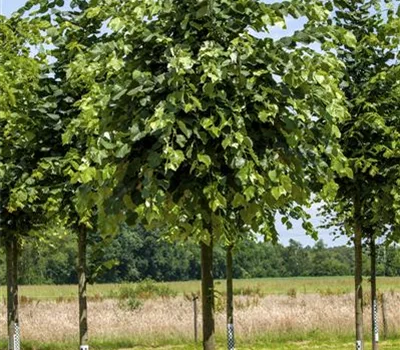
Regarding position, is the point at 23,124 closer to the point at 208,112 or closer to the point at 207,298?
the point at 207,298

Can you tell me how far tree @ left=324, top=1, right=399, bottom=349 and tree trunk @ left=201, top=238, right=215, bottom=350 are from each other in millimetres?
3759

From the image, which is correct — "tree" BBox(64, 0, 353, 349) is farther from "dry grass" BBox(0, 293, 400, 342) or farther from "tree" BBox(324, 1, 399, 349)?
"dry grass" BBox(0, 293, 400, 342)

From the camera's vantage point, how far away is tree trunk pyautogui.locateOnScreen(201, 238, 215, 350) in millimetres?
6164

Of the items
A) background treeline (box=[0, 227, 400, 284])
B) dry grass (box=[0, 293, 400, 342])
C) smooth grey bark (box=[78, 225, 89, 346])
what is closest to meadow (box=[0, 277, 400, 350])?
dry grass (box=[0, 293, 400, 342])

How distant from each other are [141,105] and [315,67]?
1.26 m

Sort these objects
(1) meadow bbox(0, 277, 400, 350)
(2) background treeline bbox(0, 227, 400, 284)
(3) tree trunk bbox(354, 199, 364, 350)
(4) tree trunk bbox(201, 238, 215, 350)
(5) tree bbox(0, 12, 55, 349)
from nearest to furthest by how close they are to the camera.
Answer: (4) tree trunk bbox(201, 238, 215, 350), (5) tree bbox(0, 12, 55, 349), (3) tree trunk bbox(354, 199, 364, 350), (1) meadow bbox(0, 277, 400, 350), (2) background treeline bbox(0, 227, 400, 284)

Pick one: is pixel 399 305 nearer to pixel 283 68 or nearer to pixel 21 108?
pixel 21 108

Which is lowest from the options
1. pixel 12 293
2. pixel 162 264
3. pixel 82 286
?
pixel 162 264

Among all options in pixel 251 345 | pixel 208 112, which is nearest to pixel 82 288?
pixel 208 112

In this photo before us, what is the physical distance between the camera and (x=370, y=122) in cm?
958

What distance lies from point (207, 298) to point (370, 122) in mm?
4271

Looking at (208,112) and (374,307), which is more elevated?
(208,112)

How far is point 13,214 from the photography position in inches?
464

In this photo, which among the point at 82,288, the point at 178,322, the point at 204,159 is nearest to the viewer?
the point at 204,159
